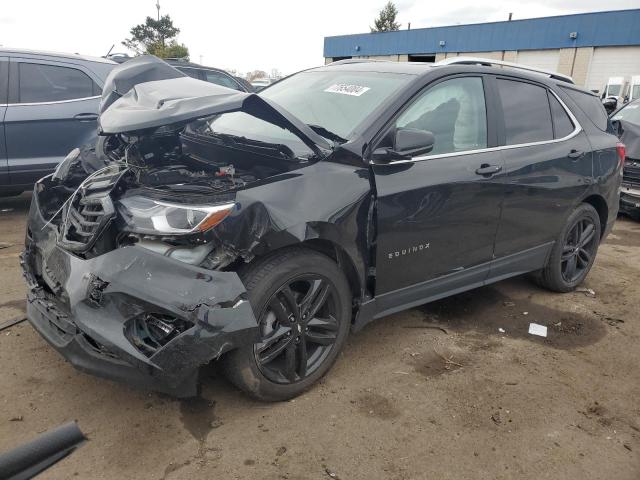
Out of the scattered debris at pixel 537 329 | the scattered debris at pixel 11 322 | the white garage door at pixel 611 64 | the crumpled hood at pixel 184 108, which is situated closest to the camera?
the crumpled hood at pixel 184 108

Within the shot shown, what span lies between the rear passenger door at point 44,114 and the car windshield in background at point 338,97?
3.09m

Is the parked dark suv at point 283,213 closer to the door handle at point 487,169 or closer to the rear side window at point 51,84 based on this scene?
the door handle at point 487,169

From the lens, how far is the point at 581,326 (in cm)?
405

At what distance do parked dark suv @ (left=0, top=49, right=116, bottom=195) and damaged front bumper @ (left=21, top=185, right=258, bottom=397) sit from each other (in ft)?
11.8

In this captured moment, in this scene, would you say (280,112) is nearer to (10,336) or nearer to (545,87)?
(10,336)

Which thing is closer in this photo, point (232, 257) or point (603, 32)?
point (232, 257)

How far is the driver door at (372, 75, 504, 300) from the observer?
3.03 m

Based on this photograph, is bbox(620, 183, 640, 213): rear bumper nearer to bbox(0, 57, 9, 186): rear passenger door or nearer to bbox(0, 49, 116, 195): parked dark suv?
bbox(0, 49, 116, 195): parked dark suv

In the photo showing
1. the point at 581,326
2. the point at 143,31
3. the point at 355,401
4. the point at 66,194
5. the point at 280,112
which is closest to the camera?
the point at 280,112

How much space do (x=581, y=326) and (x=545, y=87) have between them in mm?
1911

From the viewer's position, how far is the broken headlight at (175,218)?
2.34 m

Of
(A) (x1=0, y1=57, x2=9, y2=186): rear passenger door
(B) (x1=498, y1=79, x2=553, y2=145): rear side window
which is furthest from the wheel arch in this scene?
(A) (x1=0, y1=57, x2=9, y2=186): rear passenger door

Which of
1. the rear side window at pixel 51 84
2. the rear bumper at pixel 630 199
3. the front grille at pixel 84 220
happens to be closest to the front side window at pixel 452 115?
the front grille at pixel 84 220

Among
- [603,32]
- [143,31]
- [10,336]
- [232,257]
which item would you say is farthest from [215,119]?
[143,31]
